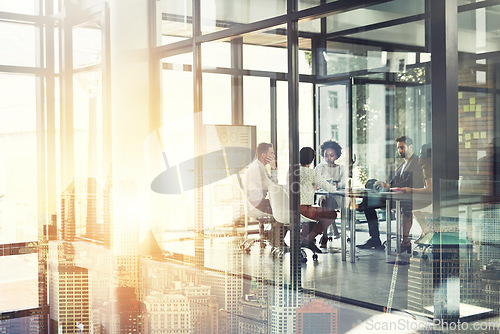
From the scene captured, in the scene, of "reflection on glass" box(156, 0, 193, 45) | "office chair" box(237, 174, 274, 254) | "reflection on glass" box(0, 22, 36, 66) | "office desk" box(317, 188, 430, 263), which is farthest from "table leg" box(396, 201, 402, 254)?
"reflection on glass" box(0, 22, 36, 66)

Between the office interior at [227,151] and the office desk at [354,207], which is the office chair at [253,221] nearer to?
the office interior at [227,151]

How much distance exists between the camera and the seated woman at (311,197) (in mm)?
5957

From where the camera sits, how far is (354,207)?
245 inches

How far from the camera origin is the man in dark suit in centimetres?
506

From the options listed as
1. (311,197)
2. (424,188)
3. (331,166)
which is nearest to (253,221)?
(311,197)

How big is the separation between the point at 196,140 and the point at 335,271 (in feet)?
7.61

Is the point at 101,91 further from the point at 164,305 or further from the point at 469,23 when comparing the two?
the point at 469,23

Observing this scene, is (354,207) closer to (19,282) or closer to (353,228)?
(353,228)

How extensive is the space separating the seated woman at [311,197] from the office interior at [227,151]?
0.27 feet

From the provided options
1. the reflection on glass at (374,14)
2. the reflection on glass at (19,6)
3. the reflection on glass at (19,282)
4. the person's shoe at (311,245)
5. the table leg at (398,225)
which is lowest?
the reflection on glass at (19,282)

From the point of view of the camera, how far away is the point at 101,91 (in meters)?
8.35

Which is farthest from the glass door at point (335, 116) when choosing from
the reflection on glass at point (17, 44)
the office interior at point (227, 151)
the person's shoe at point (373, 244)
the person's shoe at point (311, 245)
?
the reflection on glass at point (17, 44)

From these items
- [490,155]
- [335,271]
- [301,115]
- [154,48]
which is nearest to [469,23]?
[490,155]

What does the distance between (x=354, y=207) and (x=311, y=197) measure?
0.43 meters
